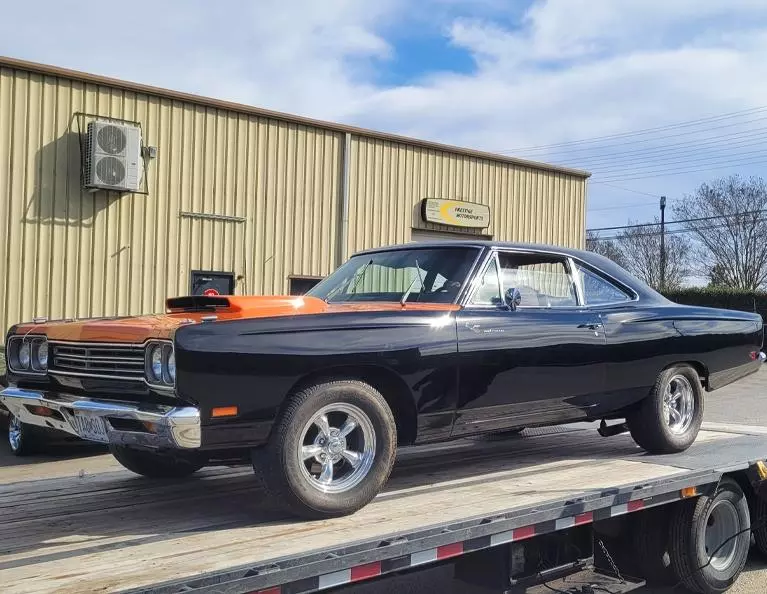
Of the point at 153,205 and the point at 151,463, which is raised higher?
the point at 153,205

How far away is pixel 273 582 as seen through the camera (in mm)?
2580

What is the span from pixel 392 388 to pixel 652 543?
5.70ft

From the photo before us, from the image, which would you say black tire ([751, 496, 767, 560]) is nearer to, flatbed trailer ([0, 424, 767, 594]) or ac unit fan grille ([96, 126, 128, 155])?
flatbed trailer ([0, 424, 767, 594])

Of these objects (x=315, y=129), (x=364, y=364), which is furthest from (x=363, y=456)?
(x=315, y=129)

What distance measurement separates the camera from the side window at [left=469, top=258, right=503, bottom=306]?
4396 millimetres

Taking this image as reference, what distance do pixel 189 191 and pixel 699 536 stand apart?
34.4ft

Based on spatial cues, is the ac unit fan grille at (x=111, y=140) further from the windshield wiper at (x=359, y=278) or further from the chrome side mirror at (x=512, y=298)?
the chrome side mirror at (x=512, y=298)

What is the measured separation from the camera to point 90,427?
11.2ft

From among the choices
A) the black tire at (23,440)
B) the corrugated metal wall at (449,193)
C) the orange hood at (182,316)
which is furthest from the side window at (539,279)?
the corrugated metal wall at (449,193)

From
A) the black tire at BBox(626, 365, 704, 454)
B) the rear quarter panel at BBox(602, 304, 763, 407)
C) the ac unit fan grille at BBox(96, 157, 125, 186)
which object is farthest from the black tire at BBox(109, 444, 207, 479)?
the ac unit fan grille at BBox(96, 157, 125, 186)

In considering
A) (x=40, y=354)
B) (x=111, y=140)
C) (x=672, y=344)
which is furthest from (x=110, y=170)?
(x=672, y=344)

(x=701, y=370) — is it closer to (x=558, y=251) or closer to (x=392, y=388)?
(x=558, y=251)

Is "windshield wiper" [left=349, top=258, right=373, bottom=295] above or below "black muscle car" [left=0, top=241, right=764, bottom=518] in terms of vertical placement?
above

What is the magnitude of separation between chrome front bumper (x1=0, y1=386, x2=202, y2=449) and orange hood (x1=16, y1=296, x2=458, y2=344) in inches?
11.0
